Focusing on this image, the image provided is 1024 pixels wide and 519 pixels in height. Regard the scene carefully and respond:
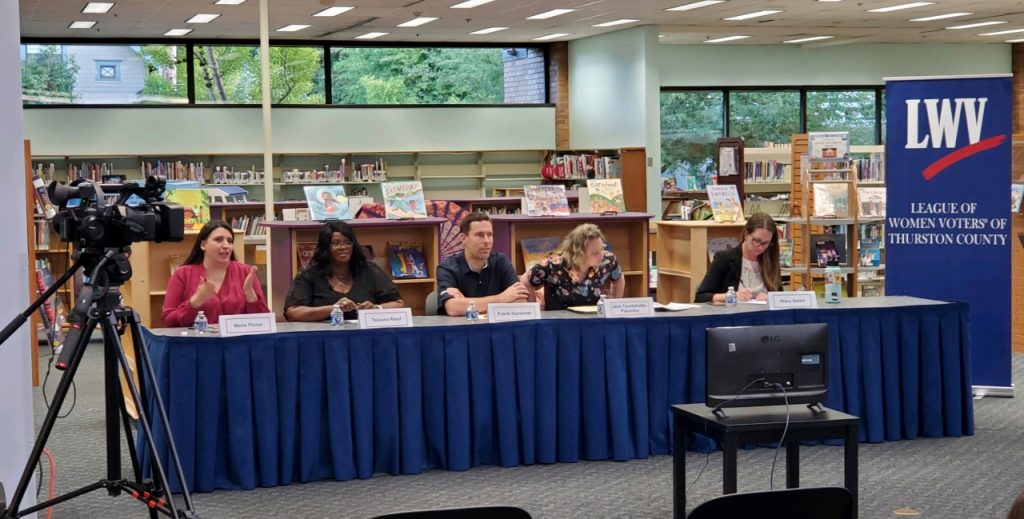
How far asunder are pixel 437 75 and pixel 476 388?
11690 millimetres

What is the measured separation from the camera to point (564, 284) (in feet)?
21.5

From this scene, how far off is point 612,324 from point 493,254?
110cm

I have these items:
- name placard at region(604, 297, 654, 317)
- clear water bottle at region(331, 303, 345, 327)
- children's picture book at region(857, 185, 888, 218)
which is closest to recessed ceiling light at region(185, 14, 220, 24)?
children's picture book at region(857, 185, 888, 218)

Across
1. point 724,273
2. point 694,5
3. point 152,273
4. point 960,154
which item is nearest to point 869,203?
point 694,5

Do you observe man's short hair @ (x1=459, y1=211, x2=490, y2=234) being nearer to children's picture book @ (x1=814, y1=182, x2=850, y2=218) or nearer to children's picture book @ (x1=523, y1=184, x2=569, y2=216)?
children's picture book @ (x1=523, y1=184, x2=569, y2=216)

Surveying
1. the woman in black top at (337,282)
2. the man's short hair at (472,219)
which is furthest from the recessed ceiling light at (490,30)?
the woman in black top at (337,282)

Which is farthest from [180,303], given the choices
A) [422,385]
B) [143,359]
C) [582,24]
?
[582,24]

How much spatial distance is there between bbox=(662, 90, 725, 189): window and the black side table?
12.3m

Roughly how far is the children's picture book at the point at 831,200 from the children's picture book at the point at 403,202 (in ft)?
11.3

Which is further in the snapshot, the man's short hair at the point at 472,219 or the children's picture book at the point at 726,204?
the children's picture book at the point at 726,204

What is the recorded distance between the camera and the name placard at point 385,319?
564cm

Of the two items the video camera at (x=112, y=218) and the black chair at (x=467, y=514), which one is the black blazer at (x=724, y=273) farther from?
the black chair at (x=467, y=514)

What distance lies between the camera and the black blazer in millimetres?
6934

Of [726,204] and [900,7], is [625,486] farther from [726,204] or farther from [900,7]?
[900,7]
